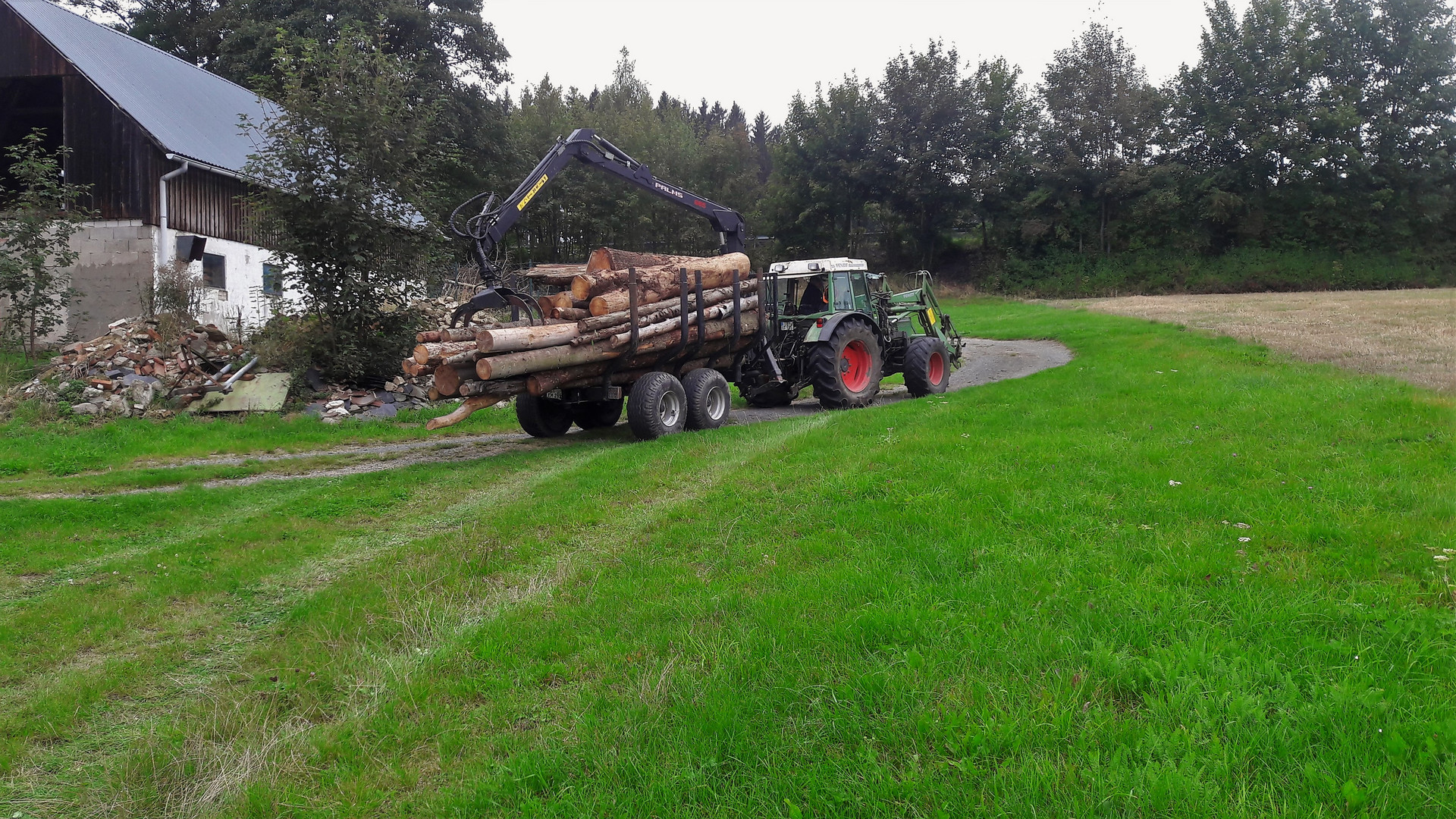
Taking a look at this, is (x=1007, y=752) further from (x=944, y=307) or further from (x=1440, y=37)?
(x=1440, y=37)

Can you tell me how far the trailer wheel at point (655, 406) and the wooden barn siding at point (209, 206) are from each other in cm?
1329

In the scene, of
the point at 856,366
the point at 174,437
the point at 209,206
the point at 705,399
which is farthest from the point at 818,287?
the point at 209,206

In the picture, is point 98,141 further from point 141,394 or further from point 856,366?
point 856,366

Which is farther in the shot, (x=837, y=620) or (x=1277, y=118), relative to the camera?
(x=1277, y=118)

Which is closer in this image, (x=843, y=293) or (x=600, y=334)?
(x=600, y=334)

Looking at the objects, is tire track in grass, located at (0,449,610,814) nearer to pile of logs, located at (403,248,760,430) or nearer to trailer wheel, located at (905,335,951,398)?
pile of logs, located at (403,248,760,430)

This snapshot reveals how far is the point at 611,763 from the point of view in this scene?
308 centimetres

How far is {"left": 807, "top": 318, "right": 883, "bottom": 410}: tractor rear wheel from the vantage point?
44.3 feet

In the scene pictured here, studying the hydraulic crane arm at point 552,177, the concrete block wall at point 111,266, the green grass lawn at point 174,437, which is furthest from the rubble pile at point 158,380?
the concrete block wall at point 111,266

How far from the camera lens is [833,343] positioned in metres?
13.6

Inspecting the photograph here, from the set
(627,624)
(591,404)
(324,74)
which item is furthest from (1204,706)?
(324,74)

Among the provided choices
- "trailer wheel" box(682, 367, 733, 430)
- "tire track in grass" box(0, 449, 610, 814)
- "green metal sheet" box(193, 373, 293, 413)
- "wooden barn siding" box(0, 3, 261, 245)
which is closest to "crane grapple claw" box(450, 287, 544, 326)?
"trailer wheel" box(682, 367, 733, 430)

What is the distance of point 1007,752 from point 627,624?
2043 mm

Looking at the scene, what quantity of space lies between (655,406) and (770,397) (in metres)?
4.71
